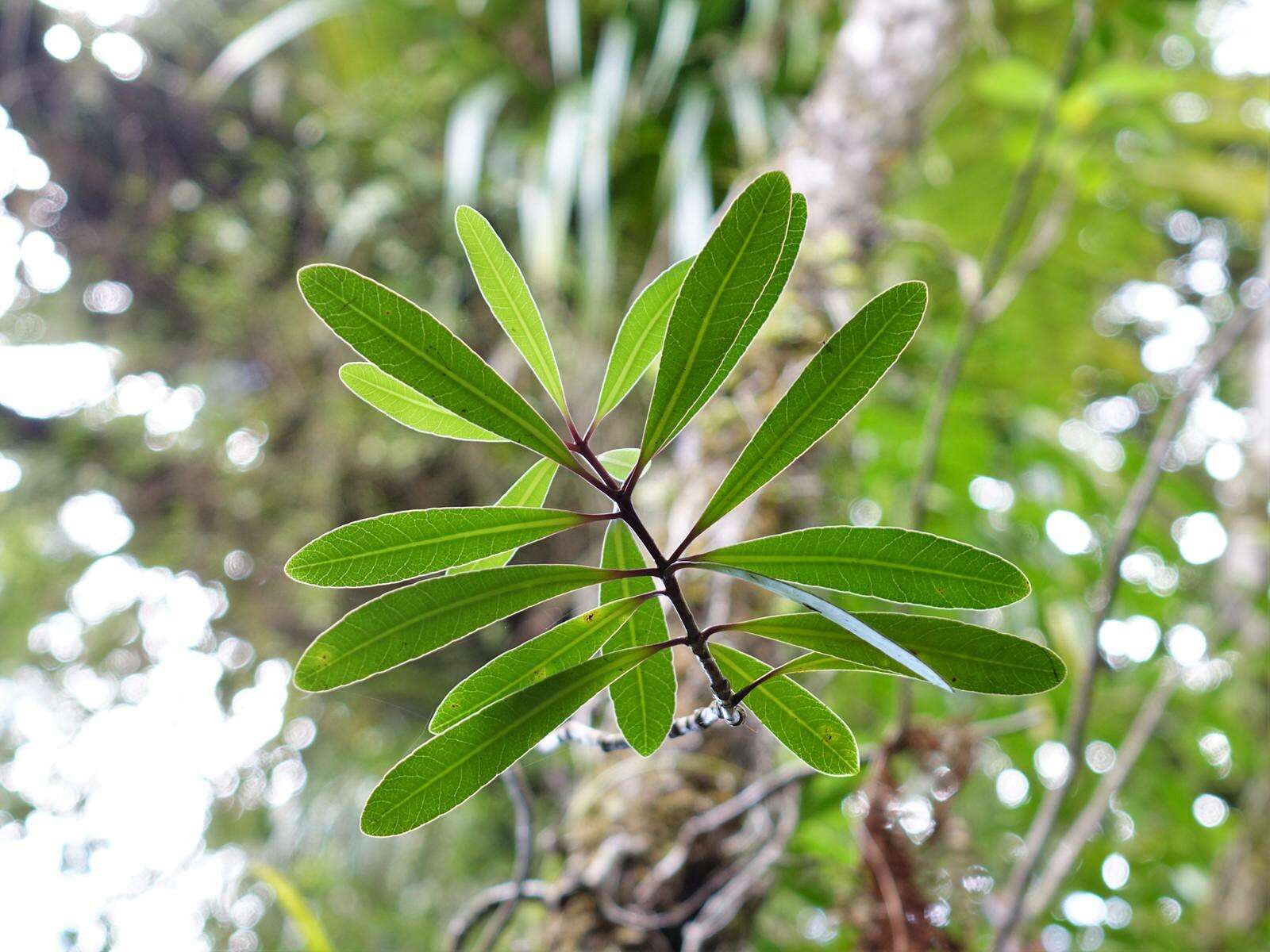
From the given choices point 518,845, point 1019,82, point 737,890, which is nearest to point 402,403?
point 518,845

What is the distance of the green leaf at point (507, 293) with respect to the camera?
0.86 ft

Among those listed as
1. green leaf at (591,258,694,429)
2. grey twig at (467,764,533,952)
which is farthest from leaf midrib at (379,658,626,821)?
grey twig at (467,764,533,952)

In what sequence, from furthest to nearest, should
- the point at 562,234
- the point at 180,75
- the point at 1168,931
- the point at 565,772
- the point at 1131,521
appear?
the point at 180,75 → the point at 562,234 → the point at 565,772 → the point at 1168,931 → the point at 1131,521

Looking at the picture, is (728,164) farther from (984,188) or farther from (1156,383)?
(1156,383)

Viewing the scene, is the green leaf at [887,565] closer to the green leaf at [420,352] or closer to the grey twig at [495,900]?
the green leaf at [420,352]

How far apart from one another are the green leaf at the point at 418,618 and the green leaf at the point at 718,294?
0.06 metres

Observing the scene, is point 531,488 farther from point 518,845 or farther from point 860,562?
point 518,845

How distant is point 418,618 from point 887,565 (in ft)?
0.49

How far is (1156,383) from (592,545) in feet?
4.61

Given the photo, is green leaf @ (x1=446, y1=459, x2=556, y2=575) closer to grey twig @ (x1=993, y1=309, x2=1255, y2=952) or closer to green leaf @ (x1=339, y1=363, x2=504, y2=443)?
green leaf @ (x1=339, y1=363, x2=504, y2=443)

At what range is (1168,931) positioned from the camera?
1.07 metres

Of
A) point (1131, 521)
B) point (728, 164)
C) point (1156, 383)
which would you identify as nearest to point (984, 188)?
point (728, 164)

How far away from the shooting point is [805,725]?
0.92 feet

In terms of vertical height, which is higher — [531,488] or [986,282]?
[531,488]
